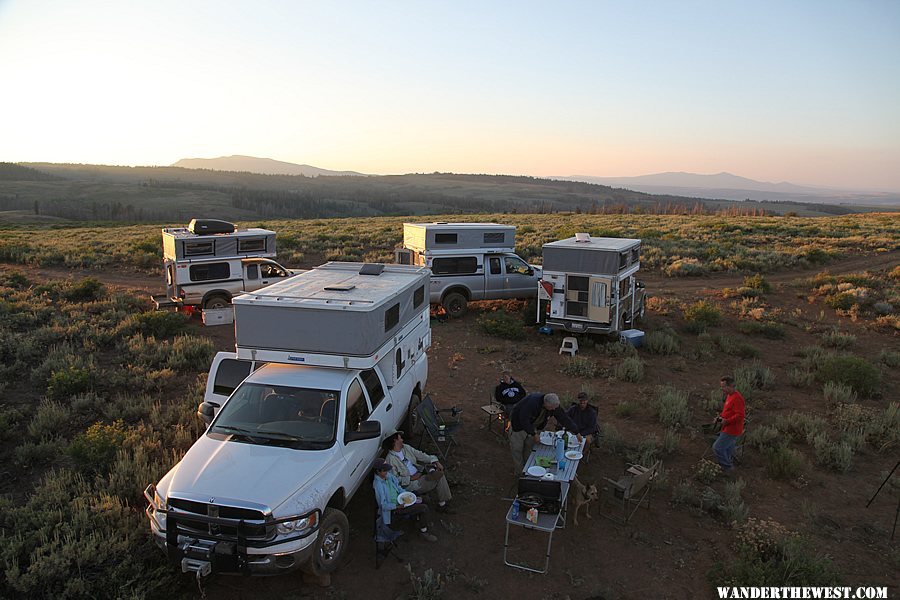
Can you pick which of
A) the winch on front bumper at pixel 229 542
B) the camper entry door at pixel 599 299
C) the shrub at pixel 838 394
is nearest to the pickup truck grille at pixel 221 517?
the winch on front bumper at pixel 229 542

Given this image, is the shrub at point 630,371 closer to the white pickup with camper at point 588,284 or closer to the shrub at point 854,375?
the white pickup with camper at point 588,284

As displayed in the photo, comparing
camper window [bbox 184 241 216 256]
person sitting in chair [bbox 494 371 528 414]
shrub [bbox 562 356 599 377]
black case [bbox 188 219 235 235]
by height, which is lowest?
shrub [bbox 562 356 599 377]

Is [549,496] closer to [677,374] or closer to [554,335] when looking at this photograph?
[677,374]

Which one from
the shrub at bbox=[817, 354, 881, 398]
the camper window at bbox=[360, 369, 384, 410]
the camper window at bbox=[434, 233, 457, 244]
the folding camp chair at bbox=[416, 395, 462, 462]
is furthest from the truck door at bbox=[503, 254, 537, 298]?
the camper window at bbox=[360, 369, 384, 410]

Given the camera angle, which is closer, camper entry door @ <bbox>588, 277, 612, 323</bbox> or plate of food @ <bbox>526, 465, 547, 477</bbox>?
plate of food @ <bbox>526, 465, 547, 477</bbox>

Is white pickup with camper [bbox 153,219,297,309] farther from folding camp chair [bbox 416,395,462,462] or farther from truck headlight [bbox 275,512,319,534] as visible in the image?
truck headlight [bbox 275,512,319,534]

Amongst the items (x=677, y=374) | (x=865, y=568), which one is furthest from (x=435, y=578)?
(x=677, y=374)

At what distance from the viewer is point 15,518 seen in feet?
23.1

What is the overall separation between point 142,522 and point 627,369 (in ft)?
32.9

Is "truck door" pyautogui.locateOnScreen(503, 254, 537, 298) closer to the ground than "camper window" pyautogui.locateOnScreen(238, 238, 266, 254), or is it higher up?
closer to the ground

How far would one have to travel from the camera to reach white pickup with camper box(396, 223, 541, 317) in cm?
1789

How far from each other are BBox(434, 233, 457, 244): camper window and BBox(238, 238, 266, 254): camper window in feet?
19.6

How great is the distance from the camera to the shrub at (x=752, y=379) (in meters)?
12.4

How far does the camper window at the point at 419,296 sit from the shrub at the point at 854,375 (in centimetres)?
911
